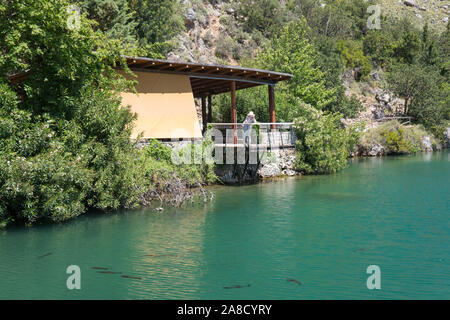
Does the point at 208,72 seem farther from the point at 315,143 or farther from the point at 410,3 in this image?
the point at 410,3

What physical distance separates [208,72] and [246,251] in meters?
13.5

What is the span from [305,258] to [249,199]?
8345 millimetres

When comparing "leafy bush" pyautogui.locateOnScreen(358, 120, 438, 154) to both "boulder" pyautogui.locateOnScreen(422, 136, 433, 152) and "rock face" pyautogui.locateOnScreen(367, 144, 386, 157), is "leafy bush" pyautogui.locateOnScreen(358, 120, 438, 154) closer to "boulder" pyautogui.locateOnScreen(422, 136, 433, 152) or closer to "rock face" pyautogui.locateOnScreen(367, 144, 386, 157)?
"rock face" pyautogui.locateOnScreen(367, 144, 386, 157)

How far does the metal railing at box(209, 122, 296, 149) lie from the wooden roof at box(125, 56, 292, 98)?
270 centimetres

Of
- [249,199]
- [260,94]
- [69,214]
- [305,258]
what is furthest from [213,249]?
[260,94]

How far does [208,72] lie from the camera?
72.3 ft

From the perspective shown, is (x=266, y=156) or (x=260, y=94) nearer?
(x=266, y=156)

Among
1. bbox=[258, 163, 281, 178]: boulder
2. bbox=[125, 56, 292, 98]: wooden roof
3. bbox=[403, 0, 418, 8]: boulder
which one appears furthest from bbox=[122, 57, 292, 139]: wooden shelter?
bbox=[403, 0, 418, 8]: boulder

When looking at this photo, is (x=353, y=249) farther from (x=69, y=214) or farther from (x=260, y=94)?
(x=260, y=94)

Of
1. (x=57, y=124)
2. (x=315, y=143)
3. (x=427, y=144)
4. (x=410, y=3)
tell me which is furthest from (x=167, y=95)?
(x=410, y=3)

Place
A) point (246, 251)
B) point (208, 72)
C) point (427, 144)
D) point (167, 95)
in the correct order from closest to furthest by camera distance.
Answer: point (246, 251)
point (167, 95)
point (208, 72)
point (427, 144)

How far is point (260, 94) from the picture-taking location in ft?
108

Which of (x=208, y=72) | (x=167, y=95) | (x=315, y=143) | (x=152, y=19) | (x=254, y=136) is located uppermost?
(x=152, y=19)
